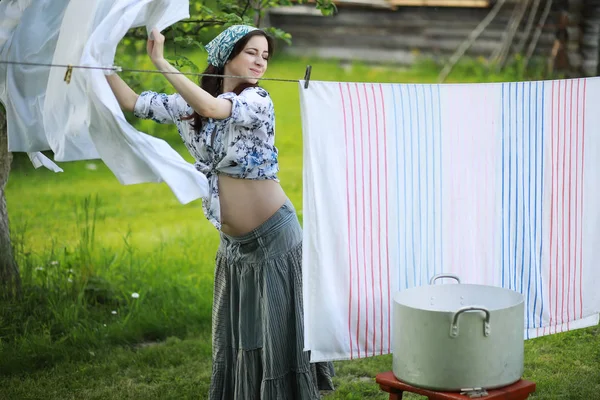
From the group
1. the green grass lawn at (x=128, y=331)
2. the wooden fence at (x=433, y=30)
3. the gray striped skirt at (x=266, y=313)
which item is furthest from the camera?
the wooden fence at (x=433, y=30)

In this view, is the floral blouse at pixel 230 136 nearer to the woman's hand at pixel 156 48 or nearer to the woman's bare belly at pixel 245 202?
the woman's bare belly at pixel 245 202

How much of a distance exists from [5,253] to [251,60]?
93.3 inches

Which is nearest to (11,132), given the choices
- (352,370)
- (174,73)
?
(174,73)

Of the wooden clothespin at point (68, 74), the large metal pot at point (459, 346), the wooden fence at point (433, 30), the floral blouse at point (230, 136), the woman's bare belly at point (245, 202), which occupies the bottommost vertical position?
the large metal pot at point (459, 346)

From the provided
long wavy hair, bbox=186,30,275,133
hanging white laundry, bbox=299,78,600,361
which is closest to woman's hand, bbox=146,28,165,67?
long wavy hair, bbox=186,30,275,133

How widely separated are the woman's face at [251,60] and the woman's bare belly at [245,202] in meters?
0.39

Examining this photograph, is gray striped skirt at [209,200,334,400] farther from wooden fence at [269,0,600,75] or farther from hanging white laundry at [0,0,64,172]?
wooden fence at [269,0,600,75]

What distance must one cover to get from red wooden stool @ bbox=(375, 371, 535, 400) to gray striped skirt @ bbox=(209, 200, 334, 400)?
0.47 metres

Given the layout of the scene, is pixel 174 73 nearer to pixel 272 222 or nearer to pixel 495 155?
pixel 272 222

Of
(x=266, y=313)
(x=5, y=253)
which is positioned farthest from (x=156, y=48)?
(x=5, y=253)

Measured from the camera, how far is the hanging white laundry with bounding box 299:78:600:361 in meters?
3.33

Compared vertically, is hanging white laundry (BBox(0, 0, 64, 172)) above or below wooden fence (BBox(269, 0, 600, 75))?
below

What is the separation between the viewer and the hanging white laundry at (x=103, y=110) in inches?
122

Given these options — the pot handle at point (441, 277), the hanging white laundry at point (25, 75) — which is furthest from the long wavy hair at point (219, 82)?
the pot handle at point (441, 277)
